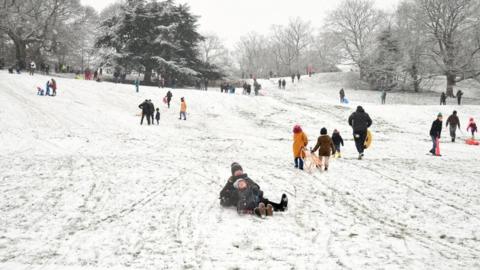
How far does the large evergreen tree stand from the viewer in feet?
135

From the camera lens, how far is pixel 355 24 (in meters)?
54.6

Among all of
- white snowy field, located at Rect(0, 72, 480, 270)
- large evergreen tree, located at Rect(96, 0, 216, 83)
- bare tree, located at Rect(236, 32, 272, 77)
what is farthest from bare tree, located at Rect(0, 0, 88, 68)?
bare tree, located at Rect(236, 32, 272, 77)

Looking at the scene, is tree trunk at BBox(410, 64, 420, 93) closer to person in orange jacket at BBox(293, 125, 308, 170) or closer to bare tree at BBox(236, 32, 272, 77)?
person in orange jacket at BBox(293, 125, 308, 170)

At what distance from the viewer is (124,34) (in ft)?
139

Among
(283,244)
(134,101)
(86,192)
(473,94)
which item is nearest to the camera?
(283,244)

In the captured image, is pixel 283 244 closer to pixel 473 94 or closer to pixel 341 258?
pixel 341 258

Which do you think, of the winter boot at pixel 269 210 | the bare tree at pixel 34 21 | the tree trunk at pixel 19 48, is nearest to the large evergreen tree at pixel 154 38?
the bare tree at pixel 34 21

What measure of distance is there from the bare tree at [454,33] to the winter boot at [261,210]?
129ft

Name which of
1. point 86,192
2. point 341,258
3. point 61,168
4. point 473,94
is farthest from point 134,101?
point 473,94

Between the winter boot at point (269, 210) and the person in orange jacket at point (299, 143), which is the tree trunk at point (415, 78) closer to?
the person in orange jacket at point (299, 143)

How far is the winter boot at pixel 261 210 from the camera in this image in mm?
8453

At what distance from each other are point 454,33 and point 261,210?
136 feet

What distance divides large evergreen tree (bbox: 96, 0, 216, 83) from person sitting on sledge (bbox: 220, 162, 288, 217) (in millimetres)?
32777

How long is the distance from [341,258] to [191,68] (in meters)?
38.2
